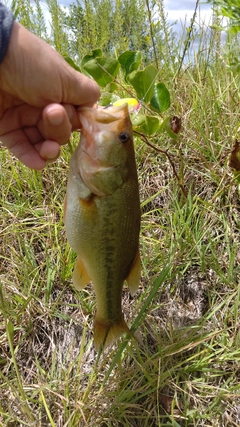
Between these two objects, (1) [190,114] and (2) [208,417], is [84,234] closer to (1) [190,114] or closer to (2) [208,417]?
(2) [208,417]

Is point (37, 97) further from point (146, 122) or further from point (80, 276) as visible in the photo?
point (80, 276)

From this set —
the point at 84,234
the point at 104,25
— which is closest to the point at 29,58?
the point at 84,234

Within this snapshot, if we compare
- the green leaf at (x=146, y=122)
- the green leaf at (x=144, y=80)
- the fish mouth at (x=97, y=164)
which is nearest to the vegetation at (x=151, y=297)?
the green leaf at (x=146, y=122)

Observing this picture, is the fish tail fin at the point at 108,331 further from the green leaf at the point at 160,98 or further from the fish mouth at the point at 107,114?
the green leaf at the point at 160,98

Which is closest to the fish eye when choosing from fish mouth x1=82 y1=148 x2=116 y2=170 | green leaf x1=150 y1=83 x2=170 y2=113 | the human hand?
fish mouth x1=82 y1=148 x2=116 y2=170

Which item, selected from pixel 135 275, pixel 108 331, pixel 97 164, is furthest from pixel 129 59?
pixel 108 331
